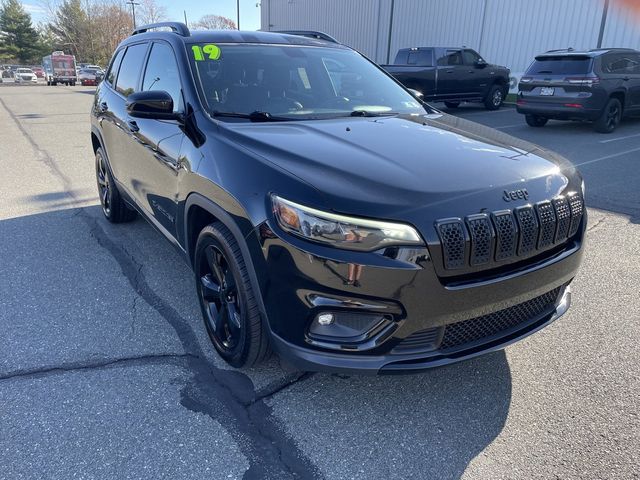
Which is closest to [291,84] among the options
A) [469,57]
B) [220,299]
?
[220,299]

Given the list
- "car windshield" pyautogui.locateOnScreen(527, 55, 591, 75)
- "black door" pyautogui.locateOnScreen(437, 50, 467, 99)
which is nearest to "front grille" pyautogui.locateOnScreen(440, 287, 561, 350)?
"car windshield" pyautogui.locateOnScreen(527, 55, 591, 75)

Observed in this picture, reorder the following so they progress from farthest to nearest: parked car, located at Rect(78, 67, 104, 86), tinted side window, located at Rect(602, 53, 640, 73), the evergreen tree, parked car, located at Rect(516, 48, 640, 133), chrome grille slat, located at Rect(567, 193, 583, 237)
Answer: the evergreen tree
parked car, located at Rect(78, 67, 104, 86)
tinted side window, located at Rect(602, 53, 640, 73)
parked car, located at Rect(516, 48, 640, 133)
chrome grille slat, located at Rect(567, 193, 583, 237)

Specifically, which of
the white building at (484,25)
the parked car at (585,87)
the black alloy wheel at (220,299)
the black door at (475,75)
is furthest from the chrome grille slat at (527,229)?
the white building at (484,25)

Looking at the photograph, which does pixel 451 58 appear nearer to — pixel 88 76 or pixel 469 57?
pixel 469 57

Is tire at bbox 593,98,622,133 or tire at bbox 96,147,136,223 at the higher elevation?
tire at bbox 593,98,622,133

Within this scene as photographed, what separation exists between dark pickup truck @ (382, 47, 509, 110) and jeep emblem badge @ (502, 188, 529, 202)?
1316 cm

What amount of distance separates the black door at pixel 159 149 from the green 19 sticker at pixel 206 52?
0.16 meters

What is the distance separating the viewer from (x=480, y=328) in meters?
2.33

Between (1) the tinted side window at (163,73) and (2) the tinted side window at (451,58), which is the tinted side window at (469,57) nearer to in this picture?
(2) the tinted side window at (451,58)

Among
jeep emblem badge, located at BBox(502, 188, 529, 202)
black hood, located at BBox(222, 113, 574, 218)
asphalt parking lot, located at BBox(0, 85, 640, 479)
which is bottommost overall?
asphalt parking lot, located at BBox(0, 85, 640, 479)

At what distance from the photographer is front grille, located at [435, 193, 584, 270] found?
6.77ft

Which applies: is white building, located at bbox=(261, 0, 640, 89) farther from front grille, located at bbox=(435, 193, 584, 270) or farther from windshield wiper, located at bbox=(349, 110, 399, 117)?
front grille, located at bbox=(435, 193, 584, 270)

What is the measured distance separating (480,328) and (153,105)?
2263 millimetres

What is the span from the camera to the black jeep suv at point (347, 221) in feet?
6.70
